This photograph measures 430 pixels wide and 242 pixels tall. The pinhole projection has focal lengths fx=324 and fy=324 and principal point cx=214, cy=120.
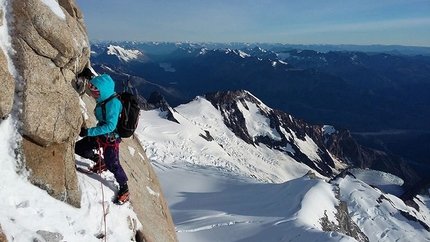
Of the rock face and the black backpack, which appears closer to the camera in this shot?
the rock face

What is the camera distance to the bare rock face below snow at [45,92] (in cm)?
629

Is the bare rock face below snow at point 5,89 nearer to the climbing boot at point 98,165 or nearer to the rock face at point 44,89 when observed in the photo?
the rock face at point 44,89

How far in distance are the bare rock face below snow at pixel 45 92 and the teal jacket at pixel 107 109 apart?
1.49 ft

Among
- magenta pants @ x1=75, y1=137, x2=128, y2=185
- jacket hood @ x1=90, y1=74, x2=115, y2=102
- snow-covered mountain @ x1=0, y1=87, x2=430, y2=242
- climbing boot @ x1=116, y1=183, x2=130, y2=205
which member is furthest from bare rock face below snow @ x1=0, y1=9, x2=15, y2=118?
climbing boot @ x1=116, y1=183, x2=130, y2=205

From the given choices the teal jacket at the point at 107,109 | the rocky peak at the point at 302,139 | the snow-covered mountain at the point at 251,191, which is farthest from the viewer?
the rocky peak at the point at 302,139

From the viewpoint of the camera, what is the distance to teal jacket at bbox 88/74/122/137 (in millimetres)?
7375

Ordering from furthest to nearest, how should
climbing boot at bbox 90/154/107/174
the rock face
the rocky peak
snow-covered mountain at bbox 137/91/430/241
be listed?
the rocky peak < snow-covered mountain at bbox 137/91/430/241 < climbing boot at bbox 90/154/107/174 < the rock face

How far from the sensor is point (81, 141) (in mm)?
8211

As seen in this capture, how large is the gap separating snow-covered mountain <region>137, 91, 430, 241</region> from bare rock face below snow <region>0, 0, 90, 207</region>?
52.7 feet

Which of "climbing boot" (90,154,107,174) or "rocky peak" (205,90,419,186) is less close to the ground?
"climbing boot" (90,154,107,174)

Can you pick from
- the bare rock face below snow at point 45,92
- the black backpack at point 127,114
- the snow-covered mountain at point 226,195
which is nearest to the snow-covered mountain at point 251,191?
the snow-covered mountain at point 226,195

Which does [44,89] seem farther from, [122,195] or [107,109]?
[122,195]

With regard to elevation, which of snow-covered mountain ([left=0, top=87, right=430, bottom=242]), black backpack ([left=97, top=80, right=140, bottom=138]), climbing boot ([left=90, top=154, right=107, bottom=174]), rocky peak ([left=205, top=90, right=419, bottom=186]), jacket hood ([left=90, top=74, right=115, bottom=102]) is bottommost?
rocky peak ([left=205, top=90, right=419, bottom=186])

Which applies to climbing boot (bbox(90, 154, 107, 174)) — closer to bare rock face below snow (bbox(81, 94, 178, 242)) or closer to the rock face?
the rock face
